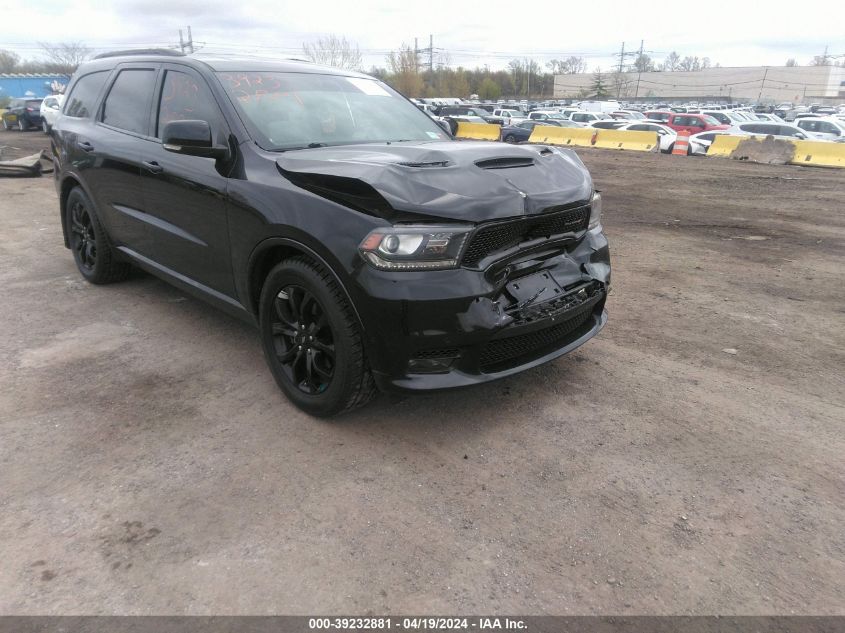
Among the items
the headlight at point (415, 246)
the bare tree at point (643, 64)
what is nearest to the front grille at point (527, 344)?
the headlight at point (415, 246)

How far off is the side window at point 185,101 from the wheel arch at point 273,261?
879 millimetres

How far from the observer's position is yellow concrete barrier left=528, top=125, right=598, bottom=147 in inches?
856

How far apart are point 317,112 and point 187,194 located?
3.15 feet

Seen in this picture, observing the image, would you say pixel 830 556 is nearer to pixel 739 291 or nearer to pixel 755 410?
pixel 755 410

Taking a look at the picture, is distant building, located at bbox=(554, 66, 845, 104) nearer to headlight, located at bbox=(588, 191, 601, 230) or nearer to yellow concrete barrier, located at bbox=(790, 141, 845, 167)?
yellow concrete barrier, located at bbox=(790, 141, 845, 167)

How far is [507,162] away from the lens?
3.15 m

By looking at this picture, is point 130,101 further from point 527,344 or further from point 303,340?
point 527,344

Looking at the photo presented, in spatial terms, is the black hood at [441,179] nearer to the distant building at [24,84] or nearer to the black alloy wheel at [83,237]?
the black alloy wheel at [83,237]

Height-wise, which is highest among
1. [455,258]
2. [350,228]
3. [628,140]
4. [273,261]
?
[350,228]

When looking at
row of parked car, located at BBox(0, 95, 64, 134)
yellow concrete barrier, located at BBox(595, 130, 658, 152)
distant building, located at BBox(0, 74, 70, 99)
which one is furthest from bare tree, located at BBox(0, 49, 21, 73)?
yellow concrete barrier, located at BBox(595, 130, 658, 152)

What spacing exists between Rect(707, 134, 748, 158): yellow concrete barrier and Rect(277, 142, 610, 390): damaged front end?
680 inches

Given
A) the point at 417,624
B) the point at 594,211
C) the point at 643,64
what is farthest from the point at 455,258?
the point at 643,64

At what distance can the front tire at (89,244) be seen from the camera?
5.12m

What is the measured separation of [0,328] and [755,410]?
514 cm
